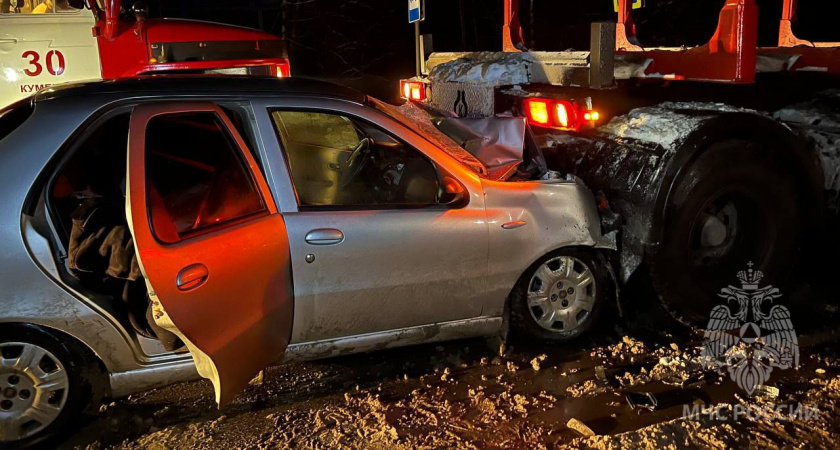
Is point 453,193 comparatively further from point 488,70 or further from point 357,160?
point 488,70

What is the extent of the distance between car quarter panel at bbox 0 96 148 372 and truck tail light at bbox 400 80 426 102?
140 inches

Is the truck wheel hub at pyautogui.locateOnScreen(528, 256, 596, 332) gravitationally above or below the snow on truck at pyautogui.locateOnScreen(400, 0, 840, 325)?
below

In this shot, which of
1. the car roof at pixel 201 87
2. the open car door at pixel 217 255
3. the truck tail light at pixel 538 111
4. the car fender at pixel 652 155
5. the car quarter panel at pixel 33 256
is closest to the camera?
the open car door at pixel 217 255

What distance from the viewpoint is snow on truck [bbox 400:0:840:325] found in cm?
435

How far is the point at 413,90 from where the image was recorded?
655 cm

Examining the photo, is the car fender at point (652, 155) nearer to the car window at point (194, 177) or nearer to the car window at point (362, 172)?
the car window at point (362, 172)

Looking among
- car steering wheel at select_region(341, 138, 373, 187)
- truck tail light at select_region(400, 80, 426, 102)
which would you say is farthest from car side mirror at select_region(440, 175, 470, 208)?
truck tail light at select_region(400, 80, 426, 102)

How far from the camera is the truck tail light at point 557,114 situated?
4.47 metres

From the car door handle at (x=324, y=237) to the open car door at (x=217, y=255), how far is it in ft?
0.42

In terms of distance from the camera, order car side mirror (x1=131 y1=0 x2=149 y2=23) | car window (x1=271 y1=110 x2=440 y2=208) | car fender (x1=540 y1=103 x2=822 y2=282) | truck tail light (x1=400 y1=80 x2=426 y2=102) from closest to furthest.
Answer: car window (x1=271 y1=110 x2=440 y2=208) < car fender (x1=540 y1=103 x2=822 y2=282) < truck tail light (x1=400 y1=80 x2=426 y2=102) < car side mirror (x1=131 y1=0 x2=149 y2=23)

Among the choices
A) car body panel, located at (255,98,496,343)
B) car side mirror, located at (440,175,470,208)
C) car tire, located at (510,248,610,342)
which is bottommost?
car tire, located at (510,248,610,342)

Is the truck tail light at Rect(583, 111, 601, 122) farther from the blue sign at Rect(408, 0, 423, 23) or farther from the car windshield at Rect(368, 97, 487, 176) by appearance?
the blue sign at Rect(408, 0, 423, 23)

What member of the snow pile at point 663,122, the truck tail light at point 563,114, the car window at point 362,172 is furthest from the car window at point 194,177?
the snow pile at point 663,122

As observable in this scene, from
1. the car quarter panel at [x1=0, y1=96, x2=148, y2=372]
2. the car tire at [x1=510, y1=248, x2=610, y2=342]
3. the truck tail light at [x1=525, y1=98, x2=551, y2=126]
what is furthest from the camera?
the truck tail light at [x1=525, y1=98, x2=551, y2=126]
